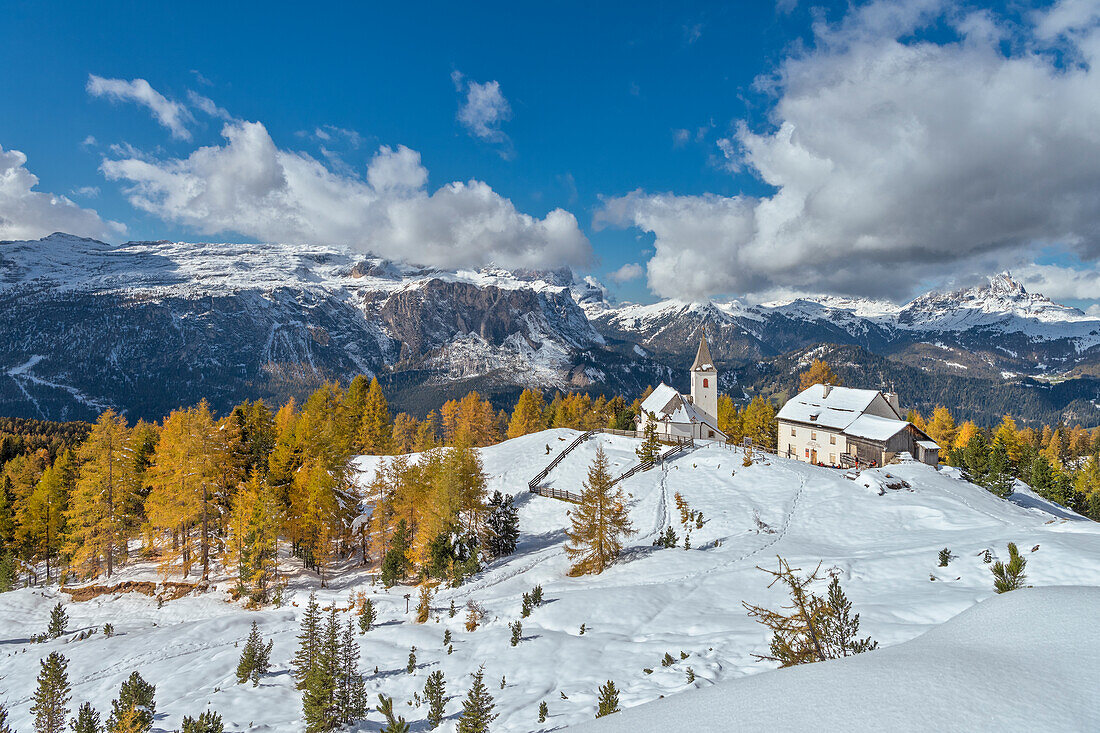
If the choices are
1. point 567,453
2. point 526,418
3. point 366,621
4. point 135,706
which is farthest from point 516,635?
point 526,418

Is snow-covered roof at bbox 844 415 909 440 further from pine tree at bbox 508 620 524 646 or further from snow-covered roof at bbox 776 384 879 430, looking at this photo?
pine tree at bbox 508 620 524 646

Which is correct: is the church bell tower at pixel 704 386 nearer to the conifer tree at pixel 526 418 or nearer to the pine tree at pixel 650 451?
the pine tree at pixel 650 451

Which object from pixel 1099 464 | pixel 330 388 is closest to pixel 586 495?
pixel 330 388

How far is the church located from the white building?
9.16m

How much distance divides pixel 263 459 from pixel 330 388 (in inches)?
951

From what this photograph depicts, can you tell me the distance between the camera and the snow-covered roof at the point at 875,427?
4691 centimetres

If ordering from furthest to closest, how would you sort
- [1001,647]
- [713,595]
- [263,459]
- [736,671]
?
[263,459] < [713,595] < [736,671] < [1001,647]

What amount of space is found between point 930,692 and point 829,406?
5975cm

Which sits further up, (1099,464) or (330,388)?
(330,388)

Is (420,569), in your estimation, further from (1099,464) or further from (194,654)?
(1099,464)

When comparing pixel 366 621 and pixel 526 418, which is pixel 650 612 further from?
pixel 526 418

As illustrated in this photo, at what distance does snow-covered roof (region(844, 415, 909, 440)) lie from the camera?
46.9 meters

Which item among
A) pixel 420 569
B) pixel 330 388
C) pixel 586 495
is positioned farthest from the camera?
pixel 330 388

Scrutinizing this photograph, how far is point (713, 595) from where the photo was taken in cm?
2028
